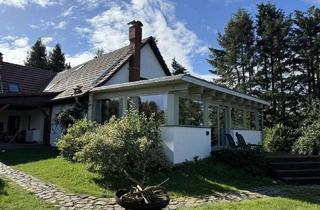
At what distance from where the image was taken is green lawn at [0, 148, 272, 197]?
8.60m

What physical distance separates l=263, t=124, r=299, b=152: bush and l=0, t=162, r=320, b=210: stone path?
10.7m

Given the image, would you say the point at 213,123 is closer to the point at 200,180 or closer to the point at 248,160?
the point at 248,160

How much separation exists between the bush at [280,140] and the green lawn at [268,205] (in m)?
12.3

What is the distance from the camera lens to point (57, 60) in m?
46.8

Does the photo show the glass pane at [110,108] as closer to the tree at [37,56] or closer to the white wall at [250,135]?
the white wall at [250,135]

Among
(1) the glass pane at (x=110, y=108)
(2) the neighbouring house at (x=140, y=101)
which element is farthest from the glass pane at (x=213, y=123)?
(1) the glass pane at (x=110, y=108)

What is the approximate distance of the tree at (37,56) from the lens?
4696 centimetres

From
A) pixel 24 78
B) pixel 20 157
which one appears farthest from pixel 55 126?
pixel 24 78

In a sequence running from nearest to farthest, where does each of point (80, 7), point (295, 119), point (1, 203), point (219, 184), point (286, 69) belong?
1. point (1, 203)
2. point (219, 184)
3. point (80, 7)
4. point (295, 119)
5. point (286, 69)

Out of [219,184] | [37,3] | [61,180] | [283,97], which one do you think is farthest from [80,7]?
[283,97]

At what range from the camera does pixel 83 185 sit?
871 cm

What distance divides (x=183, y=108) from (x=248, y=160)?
3007 millimetres

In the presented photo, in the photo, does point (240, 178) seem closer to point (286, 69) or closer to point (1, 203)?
point (1, 203)

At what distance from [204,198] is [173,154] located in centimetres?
289
